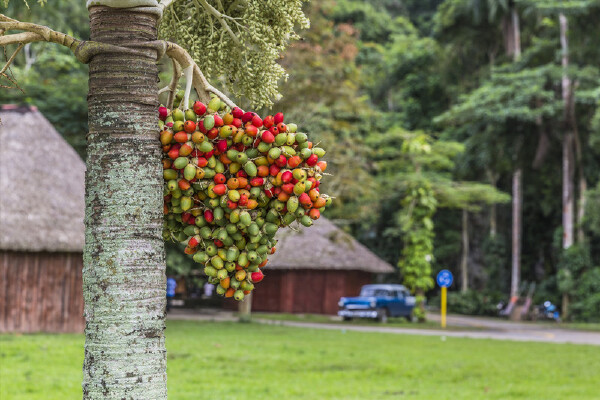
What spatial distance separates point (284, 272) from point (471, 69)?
48.7ft

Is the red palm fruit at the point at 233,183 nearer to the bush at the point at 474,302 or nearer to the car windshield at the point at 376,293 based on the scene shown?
the car windshield at the point at 376,293

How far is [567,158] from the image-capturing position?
34844 millimetres

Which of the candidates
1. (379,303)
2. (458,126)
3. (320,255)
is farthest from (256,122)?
(458,126)

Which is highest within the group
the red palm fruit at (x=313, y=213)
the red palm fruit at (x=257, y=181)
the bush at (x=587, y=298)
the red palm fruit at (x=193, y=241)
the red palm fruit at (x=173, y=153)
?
the red palm fruit at (x=173, y=153)

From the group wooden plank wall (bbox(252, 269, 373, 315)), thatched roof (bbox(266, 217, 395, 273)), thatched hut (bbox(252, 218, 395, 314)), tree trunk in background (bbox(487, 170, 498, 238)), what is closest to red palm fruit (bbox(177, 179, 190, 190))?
thatched roof (bbox(266, 217, 395, 273))

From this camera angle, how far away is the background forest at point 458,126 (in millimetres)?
26031

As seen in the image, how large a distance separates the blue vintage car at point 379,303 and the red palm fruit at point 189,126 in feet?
90.6

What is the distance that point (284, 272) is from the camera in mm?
35625

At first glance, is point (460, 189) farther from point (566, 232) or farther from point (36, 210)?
point (36, 210)

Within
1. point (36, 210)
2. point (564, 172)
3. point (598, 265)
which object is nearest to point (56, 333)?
point (36, 210)

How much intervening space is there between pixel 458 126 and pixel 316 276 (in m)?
12.0

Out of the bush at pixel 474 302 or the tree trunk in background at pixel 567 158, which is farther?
the bush at pixel 474 302

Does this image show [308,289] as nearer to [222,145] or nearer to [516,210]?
[516,210]

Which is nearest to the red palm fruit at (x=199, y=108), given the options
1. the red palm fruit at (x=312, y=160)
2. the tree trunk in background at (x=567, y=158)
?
the red palm fruit at (x=312, y=160)
